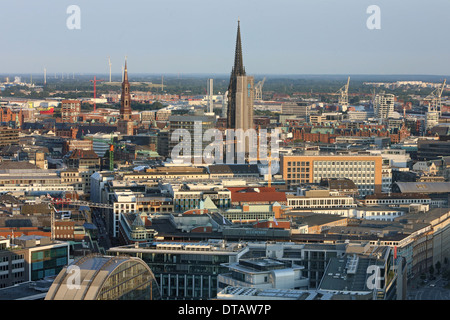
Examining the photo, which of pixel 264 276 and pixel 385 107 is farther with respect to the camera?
pixel 385 107

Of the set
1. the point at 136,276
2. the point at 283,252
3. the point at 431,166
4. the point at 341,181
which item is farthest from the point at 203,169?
the point at 136,276

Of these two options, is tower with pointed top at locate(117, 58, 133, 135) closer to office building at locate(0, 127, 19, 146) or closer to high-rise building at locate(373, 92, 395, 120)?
office building at locate(0, 127, 19, 146)

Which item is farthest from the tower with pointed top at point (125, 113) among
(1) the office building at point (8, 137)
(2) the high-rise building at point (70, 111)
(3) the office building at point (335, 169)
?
(3) the office building at point (335, 169)

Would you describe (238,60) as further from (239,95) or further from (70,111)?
(70,111)

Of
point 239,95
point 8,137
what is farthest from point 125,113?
point 239,95

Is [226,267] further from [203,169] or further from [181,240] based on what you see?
[203,169]
